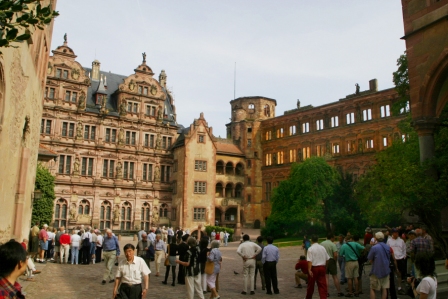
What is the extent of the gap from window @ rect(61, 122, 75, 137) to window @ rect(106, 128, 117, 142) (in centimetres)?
365

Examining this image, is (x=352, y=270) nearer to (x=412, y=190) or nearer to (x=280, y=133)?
(x=412, y=190)

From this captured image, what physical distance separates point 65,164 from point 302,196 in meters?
24.1

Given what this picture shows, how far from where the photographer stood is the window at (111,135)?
45281 mm

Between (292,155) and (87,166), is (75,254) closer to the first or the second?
(87,166)

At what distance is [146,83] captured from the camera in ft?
157

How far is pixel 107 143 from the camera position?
45.1 meters

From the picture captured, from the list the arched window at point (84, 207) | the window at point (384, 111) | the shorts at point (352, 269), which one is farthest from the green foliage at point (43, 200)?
the window at point (384, 111)

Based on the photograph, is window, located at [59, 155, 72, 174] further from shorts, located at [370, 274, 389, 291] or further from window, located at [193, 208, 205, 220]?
shorts, located at [370, 274, 389, 291]

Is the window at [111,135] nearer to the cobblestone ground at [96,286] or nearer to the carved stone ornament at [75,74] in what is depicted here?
the carved stone ornament at [75,74]

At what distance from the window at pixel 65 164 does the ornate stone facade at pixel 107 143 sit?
0.32 feet

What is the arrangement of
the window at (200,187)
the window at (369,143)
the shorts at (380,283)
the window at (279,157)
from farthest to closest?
the window at (279,157) → the window at (200,187) → the window at (369,143) → the shorts at (380,283)

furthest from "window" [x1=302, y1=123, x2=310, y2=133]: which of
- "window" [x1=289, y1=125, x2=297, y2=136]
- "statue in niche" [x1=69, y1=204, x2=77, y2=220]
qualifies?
"statue in niche" [x1=69, y1=204, x2=77, y2=220]

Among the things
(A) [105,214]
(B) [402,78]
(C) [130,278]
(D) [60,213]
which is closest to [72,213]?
(D) [60,213]

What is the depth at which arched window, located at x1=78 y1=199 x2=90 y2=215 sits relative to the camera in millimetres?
42659
